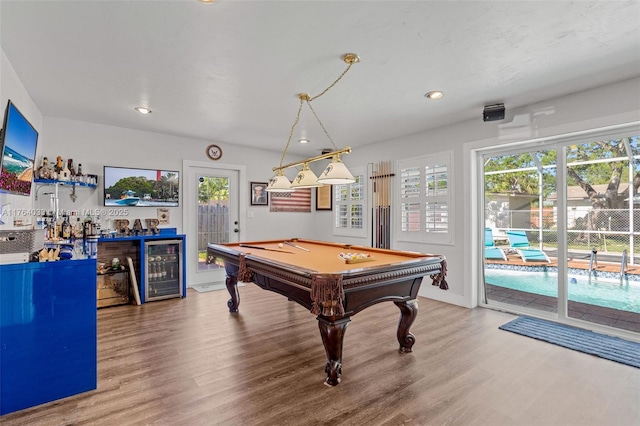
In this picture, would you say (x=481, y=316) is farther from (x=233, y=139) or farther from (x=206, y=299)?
(x=233, y=139)

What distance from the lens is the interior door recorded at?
5.14m

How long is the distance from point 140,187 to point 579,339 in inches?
219

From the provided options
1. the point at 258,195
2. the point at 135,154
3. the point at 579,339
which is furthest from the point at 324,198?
the point at 579,339

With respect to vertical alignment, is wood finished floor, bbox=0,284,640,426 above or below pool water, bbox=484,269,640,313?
below

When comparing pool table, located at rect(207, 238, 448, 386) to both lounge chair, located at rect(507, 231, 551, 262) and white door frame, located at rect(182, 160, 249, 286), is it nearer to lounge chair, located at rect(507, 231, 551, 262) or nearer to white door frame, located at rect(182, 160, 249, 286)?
lounge chair, located at rect(507, 231, 551, 262)

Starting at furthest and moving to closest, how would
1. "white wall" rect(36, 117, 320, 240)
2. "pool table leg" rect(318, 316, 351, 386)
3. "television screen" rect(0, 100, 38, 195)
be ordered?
"white wall" rect(36, 117, 320, 240) < "television screen" rect(0, 100, 38, 195) < "pool table leg" rect(318, 316, 351, 386)

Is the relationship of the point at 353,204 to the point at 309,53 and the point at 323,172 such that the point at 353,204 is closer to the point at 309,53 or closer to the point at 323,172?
the point at 323,172

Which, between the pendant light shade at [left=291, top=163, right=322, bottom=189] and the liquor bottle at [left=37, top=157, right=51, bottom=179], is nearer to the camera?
the pendant light shade at [left=291, top=163, right=322, bottom=189]

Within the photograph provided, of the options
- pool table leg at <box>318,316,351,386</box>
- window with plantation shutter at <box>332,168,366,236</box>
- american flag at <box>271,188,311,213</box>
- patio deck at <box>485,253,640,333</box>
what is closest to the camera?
pool table leg at <box>318,316,351,386</box>

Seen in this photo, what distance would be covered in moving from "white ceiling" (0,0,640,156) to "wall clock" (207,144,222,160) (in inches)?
58.5

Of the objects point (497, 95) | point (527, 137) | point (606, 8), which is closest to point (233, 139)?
point (497, 95)

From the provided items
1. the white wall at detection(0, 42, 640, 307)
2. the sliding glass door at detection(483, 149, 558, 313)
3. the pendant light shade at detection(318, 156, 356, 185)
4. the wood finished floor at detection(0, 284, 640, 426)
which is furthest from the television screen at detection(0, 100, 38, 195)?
the sliding glass door at detection(483, 149, 558, 313)

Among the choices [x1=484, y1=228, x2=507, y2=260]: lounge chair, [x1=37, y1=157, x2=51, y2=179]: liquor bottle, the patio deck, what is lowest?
the patio deck

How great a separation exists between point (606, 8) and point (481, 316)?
310cm
